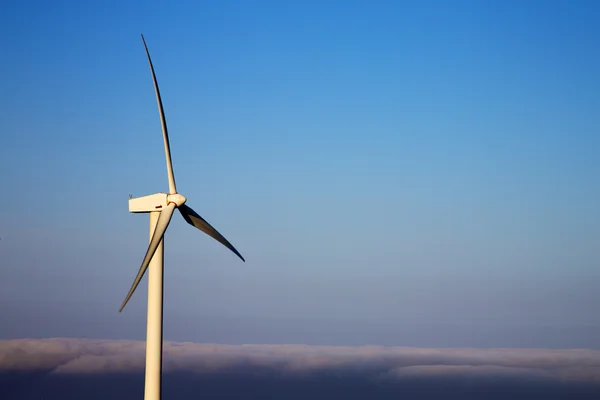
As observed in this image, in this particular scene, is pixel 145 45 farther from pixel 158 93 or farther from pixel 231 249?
pixel 231 249

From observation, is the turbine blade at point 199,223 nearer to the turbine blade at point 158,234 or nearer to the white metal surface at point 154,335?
the turbine blade at point 158,234

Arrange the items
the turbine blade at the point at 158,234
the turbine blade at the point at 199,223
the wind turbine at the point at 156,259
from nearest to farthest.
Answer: the turbine blade at the point at 158,234, the wind turbine at the point at 156,259, the turbine blade at the point at 199,223

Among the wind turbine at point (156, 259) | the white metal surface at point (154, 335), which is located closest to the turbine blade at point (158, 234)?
the wind turbine at point (156, 259)

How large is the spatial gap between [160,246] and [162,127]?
8399mm

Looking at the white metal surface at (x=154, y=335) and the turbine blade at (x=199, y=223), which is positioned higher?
the turbine blade at (x=199, y=223)

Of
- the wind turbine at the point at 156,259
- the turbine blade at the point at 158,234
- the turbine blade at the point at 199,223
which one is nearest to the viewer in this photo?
the turbine blade at the point at 158,234

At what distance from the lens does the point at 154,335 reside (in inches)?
2494

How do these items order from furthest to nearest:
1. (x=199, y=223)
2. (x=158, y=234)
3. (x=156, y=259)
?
(x=199, y=223), (x=156, y=259), (x=158, y=234)

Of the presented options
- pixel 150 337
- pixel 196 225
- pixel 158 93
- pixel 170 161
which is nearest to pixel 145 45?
pixel 158 93

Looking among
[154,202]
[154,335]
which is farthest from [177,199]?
[154,335]

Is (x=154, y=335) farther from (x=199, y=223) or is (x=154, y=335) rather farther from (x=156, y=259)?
(x=199, y=223)

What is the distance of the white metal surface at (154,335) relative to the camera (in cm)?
6341

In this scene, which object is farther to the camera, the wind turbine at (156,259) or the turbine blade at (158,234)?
the wind turbine at (156,259)

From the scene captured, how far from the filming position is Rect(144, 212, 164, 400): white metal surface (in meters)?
63.4
